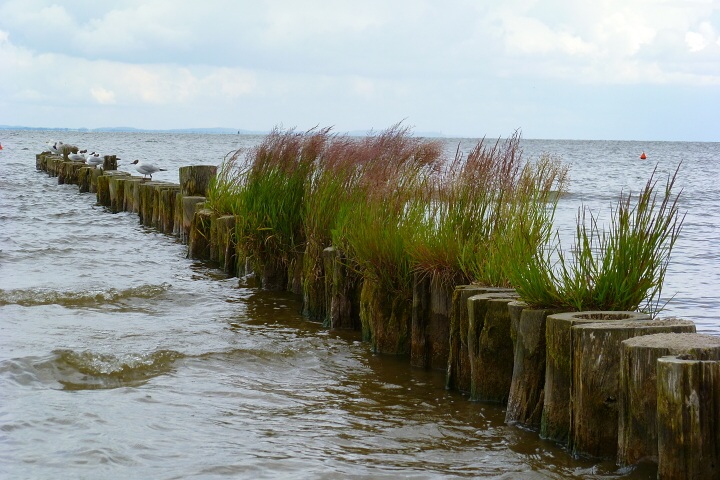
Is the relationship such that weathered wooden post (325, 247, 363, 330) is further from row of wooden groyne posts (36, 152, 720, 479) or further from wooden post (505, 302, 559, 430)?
wooden post (505, 302, 559, 430)

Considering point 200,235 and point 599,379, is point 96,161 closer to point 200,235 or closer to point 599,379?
point 200,235

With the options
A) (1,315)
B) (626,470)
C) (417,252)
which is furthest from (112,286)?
(626,470)

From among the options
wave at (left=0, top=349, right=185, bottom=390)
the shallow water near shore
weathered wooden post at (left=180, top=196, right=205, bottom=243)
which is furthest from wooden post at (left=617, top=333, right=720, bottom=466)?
weathered wooden post at (left=180, top=196, right=205, bottom=243)

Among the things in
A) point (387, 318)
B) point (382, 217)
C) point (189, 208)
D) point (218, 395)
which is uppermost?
point (382, 217)

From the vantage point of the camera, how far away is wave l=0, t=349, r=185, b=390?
→ 7.00 m

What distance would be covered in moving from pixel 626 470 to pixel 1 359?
5013 millimetres

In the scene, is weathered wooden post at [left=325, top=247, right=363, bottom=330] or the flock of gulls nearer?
weathered wooden post at [left=325, top=247, right=363, bottom=330]

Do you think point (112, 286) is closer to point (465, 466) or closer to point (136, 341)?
point (136, 341)

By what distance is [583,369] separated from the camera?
5129 millimetres

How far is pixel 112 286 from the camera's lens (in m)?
11.3

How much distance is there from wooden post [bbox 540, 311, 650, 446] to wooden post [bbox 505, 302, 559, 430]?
0.54 feet

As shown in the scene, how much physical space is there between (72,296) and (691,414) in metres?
7.85

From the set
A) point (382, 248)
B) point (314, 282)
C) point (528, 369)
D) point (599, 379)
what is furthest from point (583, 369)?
point (314, 282)

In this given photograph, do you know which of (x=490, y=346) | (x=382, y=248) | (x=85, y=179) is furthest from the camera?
(x=85, y=179)
